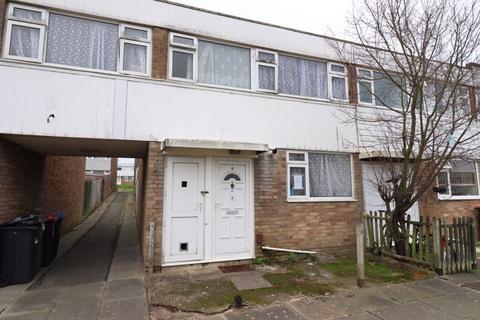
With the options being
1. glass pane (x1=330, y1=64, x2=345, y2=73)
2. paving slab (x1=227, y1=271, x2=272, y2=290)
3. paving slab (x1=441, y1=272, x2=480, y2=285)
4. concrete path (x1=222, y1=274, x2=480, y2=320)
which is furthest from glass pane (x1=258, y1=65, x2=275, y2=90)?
paving slab (x1=441, y1=272, x2=480, y2=285)

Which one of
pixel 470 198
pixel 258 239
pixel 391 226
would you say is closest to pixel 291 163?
pixel 258 239

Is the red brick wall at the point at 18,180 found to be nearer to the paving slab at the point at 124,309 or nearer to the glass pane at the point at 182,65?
the paving slab at the point at 124,309

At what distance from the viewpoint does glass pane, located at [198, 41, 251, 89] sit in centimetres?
702

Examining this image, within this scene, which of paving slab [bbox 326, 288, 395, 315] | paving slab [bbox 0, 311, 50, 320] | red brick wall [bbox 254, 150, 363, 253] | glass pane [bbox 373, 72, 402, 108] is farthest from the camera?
glass pane [bbox 373, 72, 402, 108]

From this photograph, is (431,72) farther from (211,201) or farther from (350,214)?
(211,201)

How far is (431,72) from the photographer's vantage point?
6.75m

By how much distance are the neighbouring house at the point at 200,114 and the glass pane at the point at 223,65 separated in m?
0.03

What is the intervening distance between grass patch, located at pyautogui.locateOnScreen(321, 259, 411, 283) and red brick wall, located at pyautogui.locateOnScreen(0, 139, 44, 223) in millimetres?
6665

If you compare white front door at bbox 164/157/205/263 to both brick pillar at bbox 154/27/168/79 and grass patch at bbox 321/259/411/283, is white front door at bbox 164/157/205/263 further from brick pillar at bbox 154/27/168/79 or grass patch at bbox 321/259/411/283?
grass patch at bbox 321/259/411/283

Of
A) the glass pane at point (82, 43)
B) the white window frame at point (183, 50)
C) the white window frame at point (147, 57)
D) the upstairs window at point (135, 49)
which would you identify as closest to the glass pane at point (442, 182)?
the white window frame at point (183, 50)

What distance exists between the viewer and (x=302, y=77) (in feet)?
25.9

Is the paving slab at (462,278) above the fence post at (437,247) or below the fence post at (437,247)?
below

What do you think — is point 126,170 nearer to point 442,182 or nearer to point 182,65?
point 182,65

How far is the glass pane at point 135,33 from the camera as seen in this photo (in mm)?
6484
